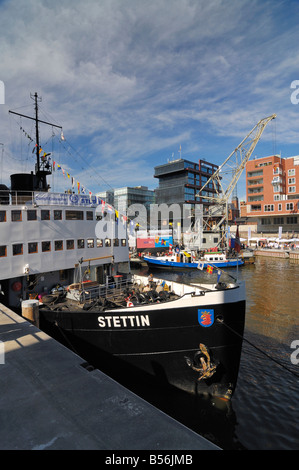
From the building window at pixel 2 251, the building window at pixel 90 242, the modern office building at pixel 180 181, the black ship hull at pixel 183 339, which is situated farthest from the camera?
the modern office building at pixel 180 181

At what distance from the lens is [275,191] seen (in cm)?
8031

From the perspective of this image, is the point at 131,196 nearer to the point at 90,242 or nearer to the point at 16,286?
the point at 90,242

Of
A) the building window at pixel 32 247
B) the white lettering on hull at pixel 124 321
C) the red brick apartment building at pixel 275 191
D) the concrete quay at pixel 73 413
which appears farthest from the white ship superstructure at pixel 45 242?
the red brick apartment building at pixel 275 191

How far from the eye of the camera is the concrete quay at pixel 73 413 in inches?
207

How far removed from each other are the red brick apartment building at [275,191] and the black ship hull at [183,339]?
246 ft

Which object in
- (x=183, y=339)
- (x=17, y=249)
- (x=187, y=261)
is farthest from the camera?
(x=187, y=261)

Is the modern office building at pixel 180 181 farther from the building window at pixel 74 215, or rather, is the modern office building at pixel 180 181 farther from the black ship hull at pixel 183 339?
the black ship hull at pixel 183 339

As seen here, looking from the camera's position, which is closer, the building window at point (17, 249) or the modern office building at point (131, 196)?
the building window at point (17, 249)

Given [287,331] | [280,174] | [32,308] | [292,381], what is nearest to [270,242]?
[280,174]

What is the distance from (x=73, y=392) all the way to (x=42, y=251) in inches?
441

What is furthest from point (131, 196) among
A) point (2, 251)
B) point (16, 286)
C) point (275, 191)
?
point (2, 251)

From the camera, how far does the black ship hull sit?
11555 millimetres

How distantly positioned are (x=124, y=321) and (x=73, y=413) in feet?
19.3
